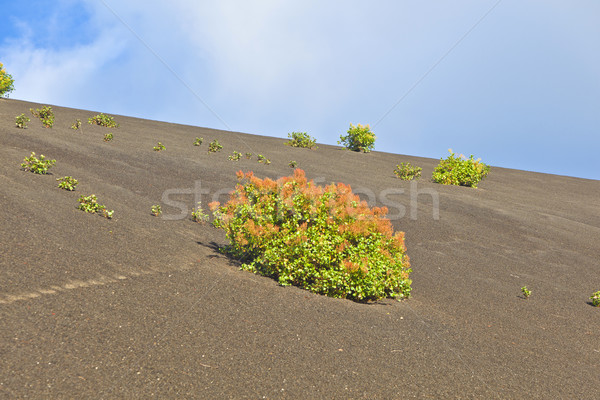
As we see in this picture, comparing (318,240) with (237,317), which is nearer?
(237,317)

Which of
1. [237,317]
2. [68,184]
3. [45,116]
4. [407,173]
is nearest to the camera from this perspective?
[237,317]

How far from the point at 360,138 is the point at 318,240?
2571 centimetres

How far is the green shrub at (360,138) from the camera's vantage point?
106 feet

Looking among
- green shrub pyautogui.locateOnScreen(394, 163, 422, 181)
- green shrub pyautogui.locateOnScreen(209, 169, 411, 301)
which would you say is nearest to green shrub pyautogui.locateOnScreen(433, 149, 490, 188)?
green shrub pyautogui.locateOnScreen(394, 163, 422, 181)

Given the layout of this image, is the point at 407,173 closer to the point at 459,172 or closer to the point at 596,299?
the point at 459,172

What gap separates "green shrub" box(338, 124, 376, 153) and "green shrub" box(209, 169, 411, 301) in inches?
981

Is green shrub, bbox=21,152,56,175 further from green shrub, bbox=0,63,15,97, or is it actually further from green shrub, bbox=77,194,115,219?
green shrub, bbox=0,63,15,97

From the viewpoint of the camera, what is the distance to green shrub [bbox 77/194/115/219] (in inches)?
373

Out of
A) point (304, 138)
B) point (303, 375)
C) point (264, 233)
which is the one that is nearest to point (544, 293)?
point (264, 233)

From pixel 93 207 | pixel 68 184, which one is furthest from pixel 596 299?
pixel 68 184

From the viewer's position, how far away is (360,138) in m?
32.4

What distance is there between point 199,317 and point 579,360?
5.59 meters

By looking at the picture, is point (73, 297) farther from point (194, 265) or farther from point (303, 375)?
point (303, 375)

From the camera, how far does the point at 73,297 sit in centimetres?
544
